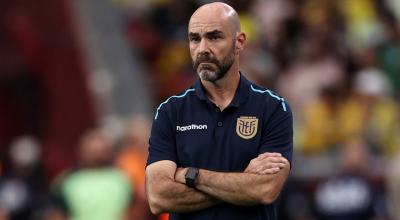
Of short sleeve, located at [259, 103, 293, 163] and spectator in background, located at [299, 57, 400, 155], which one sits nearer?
short sleeve, located at [259, 103, 293, 163]

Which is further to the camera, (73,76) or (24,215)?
(73,76)

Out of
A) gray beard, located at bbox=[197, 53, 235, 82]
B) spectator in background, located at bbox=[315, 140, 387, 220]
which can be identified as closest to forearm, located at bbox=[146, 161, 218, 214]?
gray beard, located at bbox=[197, 53, 235, 82]

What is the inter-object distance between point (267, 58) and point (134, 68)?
1.66 m

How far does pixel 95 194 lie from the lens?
1282 cm

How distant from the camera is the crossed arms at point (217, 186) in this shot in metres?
7.22

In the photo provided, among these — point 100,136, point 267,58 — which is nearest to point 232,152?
point 100,136

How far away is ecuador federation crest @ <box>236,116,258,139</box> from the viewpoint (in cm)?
736

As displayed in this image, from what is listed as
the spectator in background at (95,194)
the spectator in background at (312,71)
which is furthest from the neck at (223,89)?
the spectator in background at (312,71)

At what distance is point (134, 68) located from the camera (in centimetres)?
1644

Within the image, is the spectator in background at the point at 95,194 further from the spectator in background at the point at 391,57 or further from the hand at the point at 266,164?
the hand at the point at 266,164

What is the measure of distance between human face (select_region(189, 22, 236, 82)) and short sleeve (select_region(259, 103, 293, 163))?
1.34 ft

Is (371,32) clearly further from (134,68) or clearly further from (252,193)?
(252,193)

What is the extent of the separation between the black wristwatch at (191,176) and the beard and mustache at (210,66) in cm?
51

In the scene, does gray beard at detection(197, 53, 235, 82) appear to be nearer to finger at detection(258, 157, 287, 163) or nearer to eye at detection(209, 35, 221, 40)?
eye at detection(209, 35, 221, 40)
